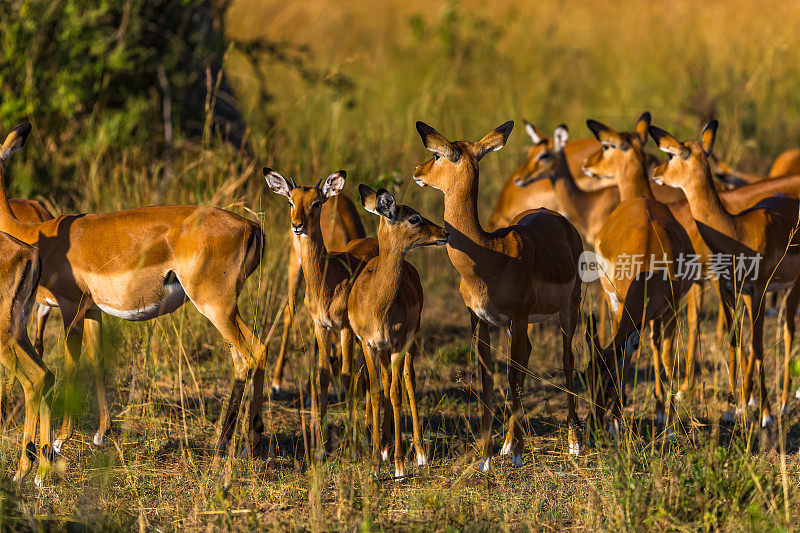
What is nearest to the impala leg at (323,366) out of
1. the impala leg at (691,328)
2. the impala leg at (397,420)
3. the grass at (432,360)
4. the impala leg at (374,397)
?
the grass at (432,360)

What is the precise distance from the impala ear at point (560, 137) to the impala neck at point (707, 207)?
2568 millimetres

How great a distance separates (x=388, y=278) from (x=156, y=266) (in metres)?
1.33

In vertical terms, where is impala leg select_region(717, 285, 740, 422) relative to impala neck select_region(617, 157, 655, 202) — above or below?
below

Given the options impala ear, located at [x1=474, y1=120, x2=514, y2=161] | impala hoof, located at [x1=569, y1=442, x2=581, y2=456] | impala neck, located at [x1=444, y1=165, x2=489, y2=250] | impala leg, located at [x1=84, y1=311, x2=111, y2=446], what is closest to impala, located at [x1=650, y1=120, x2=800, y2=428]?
impala hoof, located at [x1=569, y1=442, x2=581, y2=456]

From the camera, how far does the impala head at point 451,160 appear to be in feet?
16.5

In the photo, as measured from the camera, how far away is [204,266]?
205 inches

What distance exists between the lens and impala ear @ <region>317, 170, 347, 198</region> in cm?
533

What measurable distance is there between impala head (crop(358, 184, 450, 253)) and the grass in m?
0.73

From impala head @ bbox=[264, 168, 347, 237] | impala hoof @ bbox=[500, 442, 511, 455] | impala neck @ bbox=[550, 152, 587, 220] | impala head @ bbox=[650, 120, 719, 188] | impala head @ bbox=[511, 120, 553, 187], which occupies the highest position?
impala head @ bbox=[511, 120, 553, 187]

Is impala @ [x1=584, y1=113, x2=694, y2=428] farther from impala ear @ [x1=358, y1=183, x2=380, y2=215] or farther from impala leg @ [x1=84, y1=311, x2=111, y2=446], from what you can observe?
impala leg @ [x1=84, y1=311, x2=111, y2=446]

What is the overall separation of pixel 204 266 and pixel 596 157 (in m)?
3.73

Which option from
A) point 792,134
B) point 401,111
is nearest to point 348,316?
point 401,111

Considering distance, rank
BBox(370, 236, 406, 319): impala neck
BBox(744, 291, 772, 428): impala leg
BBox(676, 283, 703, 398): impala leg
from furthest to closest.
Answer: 1. BBox(676, 283, 703, 398): impala leg
2. BBox(744, 291, 772, 428): impala leg
3. BBox(370, 236, 406, 319): impala neck

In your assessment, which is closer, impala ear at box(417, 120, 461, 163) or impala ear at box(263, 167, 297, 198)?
impala ear at box(417, 120, 461, 163)
